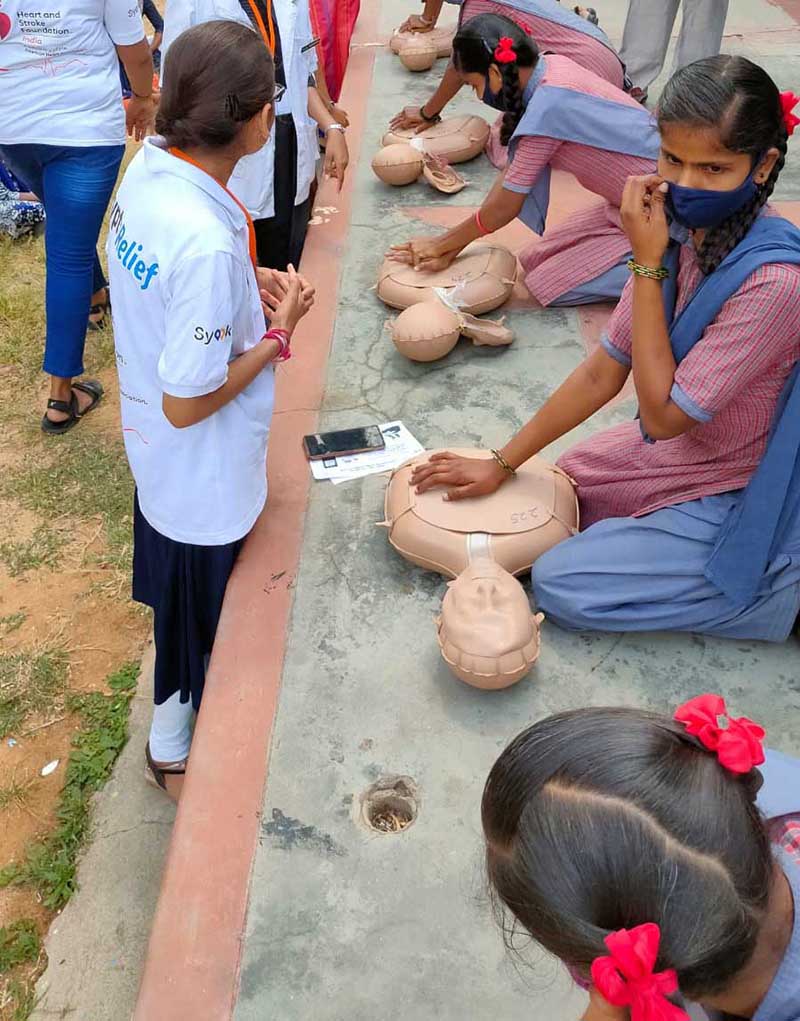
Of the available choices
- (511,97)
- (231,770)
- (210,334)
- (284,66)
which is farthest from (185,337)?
(511,97)

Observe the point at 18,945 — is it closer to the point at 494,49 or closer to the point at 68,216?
the point at 68,216

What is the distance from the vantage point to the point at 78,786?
262 cm

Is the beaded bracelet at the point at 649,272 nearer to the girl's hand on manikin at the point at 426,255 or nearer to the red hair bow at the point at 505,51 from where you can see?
the red hair bow at the point at 505,51

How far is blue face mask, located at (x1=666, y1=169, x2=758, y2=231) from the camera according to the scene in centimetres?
183

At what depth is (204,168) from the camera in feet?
5.89

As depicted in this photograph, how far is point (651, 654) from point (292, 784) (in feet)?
3.10

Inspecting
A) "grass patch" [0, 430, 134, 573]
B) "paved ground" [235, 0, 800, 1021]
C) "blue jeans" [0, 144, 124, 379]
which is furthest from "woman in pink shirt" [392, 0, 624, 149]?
"grass patch" [0, 430, 134, 573]

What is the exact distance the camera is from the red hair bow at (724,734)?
1084 millimetres

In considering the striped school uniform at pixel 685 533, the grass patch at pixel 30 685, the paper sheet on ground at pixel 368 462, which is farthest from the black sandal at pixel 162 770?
the striped school uniform at pixel 685 533

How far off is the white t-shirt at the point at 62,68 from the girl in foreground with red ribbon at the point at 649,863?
2984mm

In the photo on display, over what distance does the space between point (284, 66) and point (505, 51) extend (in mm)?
773

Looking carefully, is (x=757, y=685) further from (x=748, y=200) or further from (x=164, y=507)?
(x=164, y=507)

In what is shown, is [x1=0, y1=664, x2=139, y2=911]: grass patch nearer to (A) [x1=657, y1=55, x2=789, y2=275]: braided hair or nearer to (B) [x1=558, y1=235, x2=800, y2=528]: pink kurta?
(B) [x1=558, y1=235, x2=800, y2=528]: pink kurta

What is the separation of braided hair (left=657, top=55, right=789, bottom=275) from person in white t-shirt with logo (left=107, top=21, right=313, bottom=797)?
820mm
